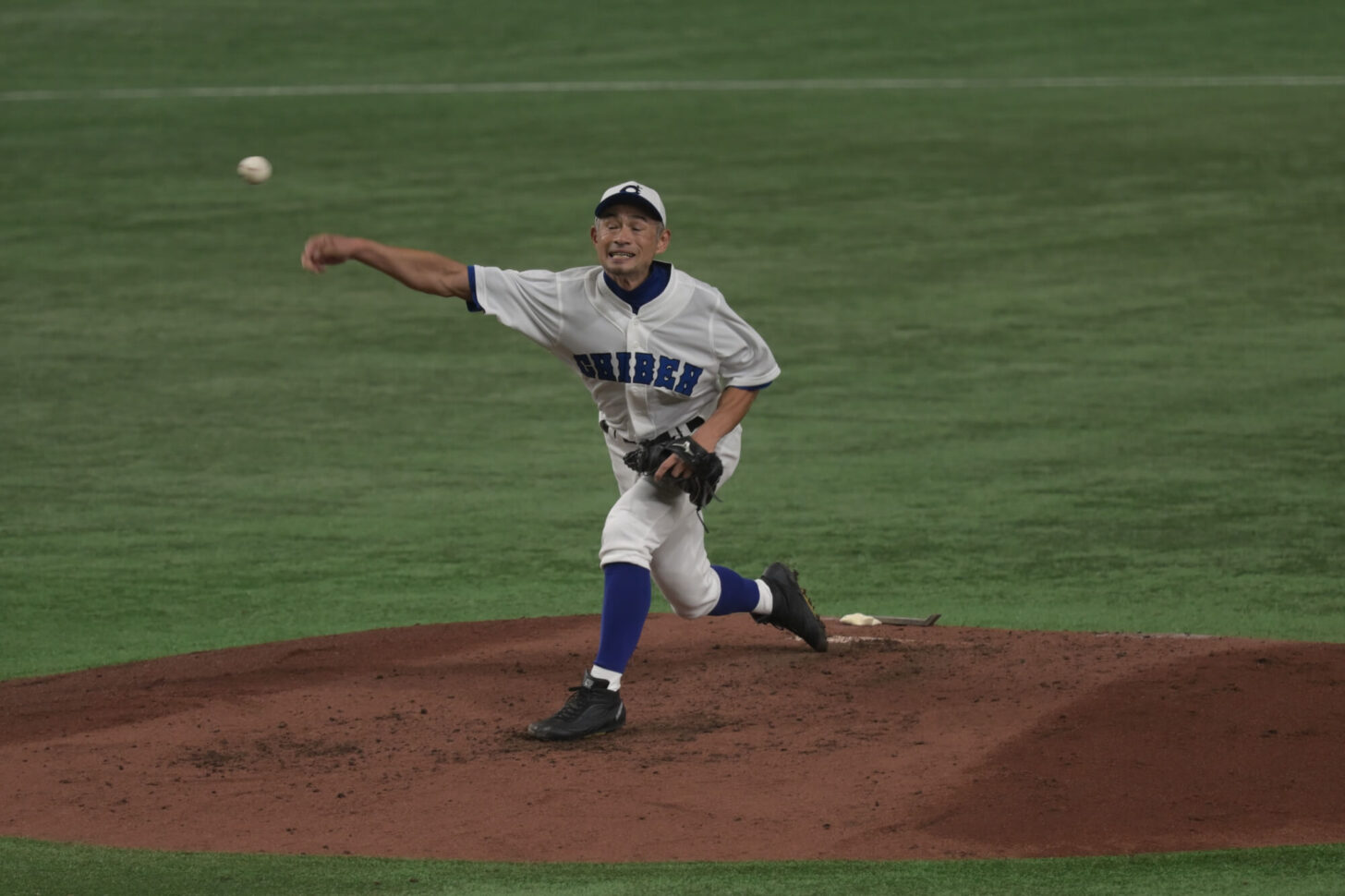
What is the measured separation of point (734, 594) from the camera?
6.24 metres

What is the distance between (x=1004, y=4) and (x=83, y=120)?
10.4 meters

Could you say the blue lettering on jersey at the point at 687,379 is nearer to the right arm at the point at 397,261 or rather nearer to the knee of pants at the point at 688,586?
the knee of pants at the point at 688,586

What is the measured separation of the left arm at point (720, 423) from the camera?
5598mm

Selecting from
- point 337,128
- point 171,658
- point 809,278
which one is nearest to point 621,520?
point 171,658

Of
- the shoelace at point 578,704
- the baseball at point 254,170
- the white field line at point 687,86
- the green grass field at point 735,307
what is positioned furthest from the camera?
the white field line at point 687,86

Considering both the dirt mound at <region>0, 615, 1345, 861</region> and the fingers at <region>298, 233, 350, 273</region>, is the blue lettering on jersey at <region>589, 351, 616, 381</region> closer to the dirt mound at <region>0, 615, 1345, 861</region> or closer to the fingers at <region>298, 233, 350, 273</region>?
the fingers at <region>298, 233, 350, 273</region>

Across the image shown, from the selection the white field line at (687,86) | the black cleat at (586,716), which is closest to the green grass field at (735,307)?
the white field line at (687,86)

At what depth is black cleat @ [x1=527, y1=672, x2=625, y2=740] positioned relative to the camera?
550 centimetres

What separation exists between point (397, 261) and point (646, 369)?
77cm

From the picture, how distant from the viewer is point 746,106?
19469 millimetres

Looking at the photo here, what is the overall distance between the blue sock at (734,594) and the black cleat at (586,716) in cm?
71

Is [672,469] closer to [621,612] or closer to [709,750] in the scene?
[621,612]

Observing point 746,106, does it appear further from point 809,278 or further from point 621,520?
point 621,520

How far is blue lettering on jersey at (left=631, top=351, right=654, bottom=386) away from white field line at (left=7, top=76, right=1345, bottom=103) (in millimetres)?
14745
